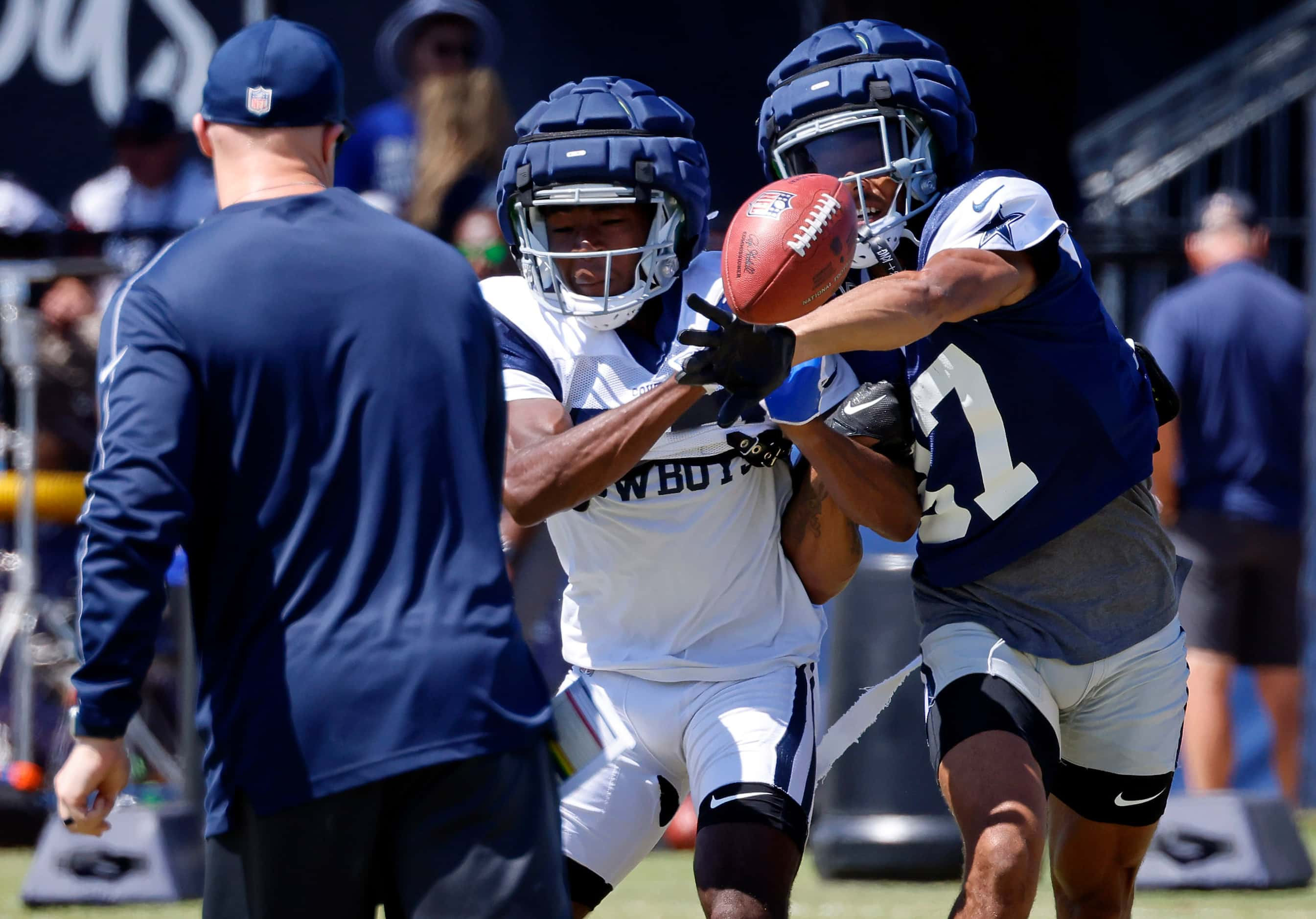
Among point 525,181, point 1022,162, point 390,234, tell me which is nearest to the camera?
point 390,234

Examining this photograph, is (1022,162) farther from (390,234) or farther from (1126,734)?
(390,234)

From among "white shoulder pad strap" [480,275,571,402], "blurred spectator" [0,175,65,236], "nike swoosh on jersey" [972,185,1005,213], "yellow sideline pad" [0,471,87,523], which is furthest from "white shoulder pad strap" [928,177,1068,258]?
"blurred spectator" [0,175,65,236]

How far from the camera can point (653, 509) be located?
3400mm

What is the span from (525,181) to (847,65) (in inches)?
25.3

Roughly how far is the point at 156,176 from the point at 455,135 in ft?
5.07

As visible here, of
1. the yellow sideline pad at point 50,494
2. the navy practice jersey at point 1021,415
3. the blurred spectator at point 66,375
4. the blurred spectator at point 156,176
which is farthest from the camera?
the blurred spectator at point 156,176

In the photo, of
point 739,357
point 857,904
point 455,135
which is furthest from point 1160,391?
point 455,135

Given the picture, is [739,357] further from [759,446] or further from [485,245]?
[485,245]

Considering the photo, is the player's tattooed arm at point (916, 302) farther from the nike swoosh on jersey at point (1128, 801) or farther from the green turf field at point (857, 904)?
the green turf field at point (857, 904)

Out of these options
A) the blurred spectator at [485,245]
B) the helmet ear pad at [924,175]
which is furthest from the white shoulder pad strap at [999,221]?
the blurred spectator at [485,245]

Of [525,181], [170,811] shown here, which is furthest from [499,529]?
[170,811]

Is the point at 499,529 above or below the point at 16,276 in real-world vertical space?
below

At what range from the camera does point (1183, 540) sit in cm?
684

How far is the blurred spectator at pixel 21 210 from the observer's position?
802cm
